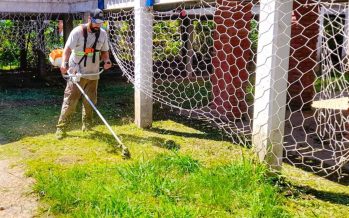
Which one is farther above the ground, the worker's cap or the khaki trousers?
the worker's cap

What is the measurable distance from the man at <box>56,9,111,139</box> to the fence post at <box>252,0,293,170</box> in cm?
261

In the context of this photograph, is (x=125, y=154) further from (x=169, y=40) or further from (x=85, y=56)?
(x=169, y=40)

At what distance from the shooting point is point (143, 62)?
6.37 meters

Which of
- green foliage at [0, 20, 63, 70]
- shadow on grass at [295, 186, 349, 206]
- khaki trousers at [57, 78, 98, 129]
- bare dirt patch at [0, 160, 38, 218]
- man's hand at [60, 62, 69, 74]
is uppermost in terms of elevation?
green foliage at [0, 20, 63, 70]

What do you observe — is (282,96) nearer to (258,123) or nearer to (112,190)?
(258,123)

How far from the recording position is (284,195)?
3.94 meters

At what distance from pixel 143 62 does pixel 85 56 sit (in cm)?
96

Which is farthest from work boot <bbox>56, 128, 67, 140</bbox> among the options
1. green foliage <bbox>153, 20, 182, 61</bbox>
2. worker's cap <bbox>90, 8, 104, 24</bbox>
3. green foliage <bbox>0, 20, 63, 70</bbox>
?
green foliage <bbox>153, 20, 182, 61</bbox>

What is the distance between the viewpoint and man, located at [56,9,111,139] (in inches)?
223

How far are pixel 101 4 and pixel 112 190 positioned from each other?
470cm

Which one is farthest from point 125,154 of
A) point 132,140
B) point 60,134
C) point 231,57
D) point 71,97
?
point 231,57

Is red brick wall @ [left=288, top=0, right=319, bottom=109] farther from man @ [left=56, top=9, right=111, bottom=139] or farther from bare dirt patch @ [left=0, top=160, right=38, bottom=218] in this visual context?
bare dirt patch @ [left=0, top=160, right=38, bottom=218]

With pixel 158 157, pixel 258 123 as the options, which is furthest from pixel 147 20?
pixel 258 123

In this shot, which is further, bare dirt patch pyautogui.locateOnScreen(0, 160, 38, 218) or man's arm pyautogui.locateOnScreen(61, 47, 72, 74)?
man's arm pyautogui.locateOnScreen(61, 47, 72, 74)
